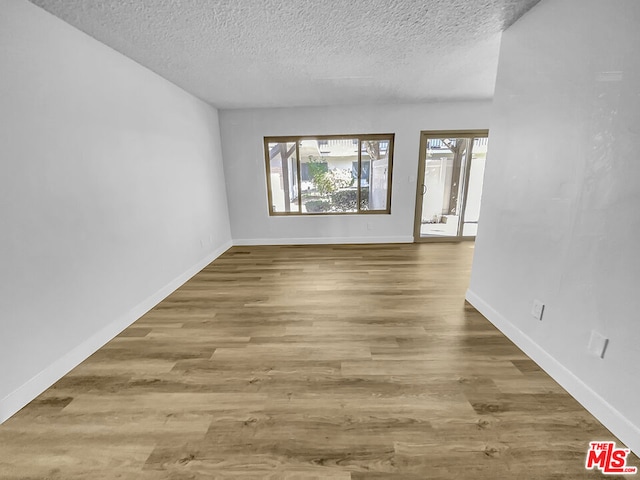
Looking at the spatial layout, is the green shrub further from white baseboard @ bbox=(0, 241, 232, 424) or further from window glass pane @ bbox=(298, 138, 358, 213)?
white baseboard @ bbox=(0, 241, 232, 424)

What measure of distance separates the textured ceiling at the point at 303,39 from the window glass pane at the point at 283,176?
4.65ft

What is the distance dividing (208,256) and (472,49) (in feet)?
13.5

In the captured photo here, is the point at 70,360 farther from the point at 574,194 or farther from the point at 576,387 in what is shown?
the point at 574,194

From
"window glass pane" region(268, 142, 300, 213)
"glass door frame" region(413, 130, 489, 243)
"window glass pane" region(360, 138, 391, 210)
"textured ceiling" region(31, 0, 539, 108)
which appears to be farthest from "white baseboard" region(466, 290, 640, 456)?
"window glass pane" region(268, 142, 300, 213)

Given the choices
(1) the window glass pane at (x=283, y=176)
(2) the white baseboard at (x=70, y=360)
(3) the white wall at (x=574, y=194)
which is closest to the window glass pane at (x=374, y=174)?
(1) the window glass pane at (x=283, y=176)

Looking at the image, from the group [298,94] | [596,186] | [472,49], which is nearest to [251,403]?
[596,186]

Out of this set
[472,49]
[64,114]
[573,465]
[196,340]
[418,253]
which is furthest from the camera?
[418,253]

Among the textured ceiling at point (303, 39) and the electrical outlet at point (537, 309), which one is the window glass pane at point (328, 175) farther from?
the electrical outlet at point (537, 309)

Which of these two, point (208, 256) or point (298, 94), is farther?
point (208, 256)

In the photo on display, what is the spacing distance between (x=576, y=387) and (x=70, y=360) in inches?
131

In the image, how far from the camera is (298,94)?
362 cm

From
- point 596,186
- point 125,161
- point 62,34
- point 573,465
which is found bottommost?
point 573,465

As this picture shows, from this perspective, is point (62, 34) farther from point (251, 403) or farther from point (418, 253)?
point (418, 253)

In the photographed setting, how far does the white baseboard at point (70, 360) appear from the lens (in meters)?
1.47
